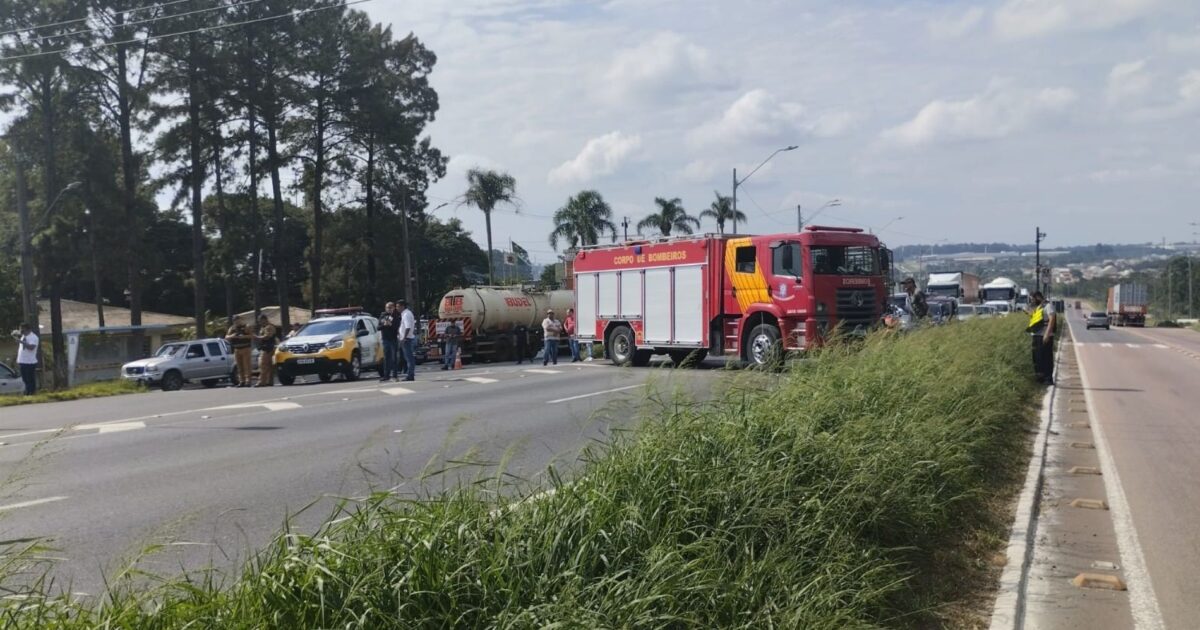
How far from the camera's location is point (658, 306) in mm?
24453

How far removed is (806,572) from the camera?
4.97m

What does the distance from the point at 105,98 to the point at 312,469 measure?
116 feet

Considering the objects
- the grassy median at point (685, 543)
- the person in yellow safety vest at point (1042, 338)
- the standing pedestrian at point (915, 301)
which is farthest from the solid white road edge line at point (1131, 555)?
the standing pedestrian at point (915, 301)

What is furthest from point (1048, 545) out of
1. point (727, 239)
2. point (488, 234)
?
point (488, 234)

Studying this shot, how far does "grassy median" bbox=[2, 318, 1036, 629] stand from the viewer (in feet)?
12.0

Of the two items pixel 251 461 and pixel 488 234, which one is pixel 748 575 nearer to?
pixel 251 461

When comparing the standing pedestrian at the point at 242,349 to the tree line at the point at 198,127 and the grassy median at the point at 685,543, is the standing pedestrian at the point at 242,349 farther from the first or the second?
the grassy median at the point at 685,543

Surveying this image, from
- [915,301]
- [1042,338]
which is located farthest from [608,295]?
[1042,338]

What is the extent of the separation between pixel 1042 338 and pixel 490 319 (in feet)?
67.1

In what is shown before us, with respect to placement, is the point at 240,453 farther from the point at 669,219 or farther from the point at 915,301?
the point at 669,219

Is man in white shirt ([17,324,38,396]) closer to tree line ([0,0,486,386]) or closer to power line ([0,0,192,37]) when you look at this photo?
tree line ([0,0,486,386])

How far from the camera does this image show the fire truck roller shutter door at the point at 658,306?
24203 millimetres

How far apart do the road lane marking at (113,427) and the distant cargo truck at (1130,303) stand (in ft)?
263

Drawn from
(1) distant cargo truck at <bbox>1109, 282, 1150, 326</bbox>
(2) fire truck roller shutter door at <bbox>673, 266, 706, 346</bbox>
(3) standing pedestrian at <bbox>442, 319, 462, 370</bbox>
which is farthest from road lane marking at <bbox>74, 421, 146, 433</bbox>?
(1) distant cargo truck at <bbox>1109, 282, 1150, 326</bbox>
